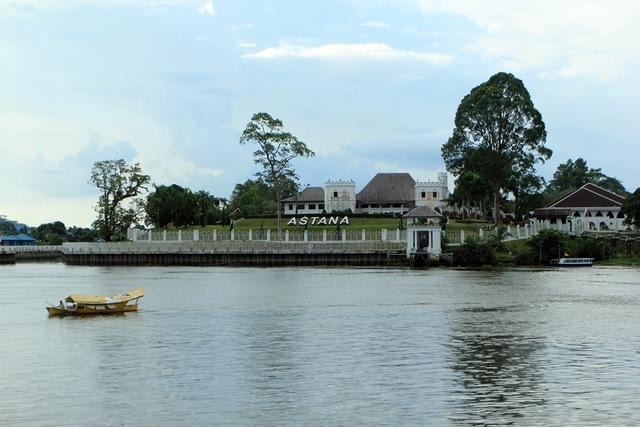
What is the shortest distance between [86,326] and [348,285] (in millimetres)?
27854

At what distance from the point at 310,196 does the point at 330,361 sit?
11756cm

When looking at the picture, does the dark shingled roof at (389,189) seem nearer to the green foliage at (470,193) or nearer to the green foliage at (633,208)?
the green foliage at (470,193)

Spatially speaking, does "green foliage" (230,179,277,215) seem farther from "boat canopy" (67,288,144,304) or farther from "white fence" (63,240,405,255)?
"boat canopy" (67,288,144,304)

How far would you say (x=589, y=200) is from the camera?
122m

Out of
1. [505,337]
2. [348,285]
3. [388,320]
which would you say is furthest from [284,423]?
[348,285]

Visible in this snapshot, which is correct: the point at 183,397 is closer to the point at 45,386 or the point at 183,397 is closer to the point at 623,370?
the point at 45,386

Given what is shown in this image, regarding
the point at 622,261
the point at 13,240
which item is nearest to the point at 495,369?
the point at 622,261

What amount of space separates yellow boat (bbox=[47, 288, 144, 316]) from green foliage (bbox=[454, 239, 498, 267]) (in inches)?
1963

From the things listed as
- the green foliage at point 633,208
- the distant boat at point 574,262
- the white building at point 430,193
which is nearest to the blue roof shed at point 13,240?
the white building at point 430,193

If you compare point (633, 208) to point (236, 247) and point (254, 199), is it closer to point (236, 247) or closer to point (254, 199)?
point (236, 247)

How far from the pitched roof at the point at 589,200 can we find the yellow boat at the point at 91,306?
87517mm

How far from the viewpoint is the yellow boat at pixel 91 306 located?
4381 centimetres

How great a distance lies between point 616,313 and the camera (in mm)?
43031

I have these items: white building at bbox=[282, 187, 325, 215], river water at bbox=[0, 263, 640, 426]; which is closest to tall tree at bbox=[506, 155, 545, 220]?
white building at bbox=[282, 187, 325, 215]
